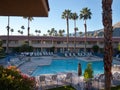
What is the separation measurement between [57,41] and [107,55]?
4914 cm

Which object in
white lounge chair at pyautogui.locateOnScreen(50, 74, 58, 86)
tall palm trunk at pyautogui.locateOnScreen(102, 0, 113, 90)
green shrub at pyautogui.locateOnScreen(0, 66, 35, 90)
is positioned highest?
tall palm trunk at pyautogui.locateOnScreen(102, 0, 113, 90)

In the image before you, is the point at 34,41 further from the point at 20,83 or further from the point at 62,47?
the point at 20,83

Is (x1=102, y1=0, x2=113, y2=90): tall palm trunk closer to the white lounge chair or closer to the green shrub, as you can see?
the green shrub

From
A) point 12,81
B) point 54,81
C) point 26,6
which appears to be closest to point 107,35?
point 12,81

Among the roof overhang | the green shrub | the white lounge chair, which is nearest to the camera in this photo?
the roof overhang

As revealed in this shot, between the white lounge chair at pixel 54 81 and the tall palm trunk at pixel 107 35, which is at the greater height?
the tall palm trunk at pixel 107 35

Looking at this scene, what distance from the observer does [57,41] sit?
58.7m

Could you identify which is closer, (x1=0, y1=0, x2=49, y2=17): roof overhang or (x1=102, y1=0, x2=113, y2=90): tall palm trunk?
(x1=0, y1=0, x2=49, y2=17): roof overhang

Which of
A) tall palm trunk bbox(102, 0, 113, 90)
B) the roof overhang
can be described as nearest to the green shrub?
the roof overhang

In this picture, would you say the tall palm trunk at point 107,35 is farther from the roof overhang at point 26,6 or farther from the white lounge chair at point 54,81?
the white lounge chair at point 54,81

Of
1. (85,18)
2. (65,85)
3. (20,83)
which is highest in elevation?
(85,18)

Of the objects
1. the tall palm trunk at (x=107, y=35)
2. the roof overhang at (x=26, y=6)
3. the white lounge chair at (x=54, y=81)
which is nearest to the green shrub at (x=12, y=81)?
the roof overhang at (x=26, y=6)

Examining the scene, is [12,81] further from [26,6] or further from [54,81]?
[54,81]

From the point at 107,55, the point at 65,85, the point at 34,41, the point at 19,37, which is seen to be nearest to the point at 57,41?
the point at 34,41
